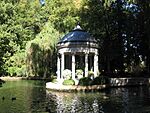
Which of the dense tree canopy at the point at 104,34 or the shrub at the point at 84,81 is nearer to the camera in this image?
the shrub at the point at 84,81

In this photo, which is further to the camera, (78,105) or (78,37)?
(78,37)

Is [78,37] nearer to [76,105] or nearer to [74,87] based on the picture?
[74,87]

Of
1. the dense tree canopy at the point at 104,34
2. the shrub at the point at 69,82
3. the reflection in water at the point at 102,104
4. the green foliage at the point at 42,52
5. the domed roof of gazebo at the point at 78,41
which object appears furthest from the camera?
the green foliage at the point at 42,52

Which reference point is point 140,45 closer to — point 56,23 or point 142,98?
point 56,23

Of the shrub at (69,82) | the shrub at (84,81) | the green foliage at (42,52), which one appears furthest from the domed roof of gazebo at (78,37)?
the green foliage at (42,52)

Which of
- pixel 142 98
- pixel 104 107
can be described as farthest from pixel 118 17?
pixel 104 107

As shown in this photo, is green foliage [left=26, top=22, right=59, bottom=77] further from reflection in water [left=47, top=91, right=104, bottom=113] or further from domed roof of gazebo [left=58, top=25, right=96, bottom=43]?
reflection in water [left=47, top=91, right=104, bottom=113]

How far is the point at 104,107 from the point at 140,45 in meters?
29.6

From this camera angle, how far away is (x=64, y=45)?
41094 millimetres

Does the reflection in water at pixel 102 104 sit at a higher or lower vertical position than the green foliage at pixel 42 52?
lower

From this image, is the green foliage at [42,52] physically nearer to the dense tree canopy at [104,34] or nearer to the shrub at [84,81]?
the dense tree canopy at [104,34]

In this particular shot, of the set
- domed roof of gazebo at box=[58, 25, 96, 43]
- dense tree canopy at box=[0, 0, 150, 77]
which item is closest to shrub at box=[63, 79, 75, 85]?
domed roof of gazebo at box=[58, 25, 96, 43]

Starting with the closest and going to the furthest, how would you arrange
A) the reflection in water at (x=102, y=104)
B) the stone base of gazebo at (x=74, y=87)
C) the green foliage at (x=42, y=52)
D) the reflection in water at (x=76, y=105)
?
the reflection in water at (x=102, y=104) → the reflection in water at (x=76, y=105) → the stone base of gazebo at (x=74, y=87) → the green foliage at (x=42, y=52)

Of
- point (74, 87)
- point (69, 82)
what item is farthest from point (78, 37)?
point (74, 87)
